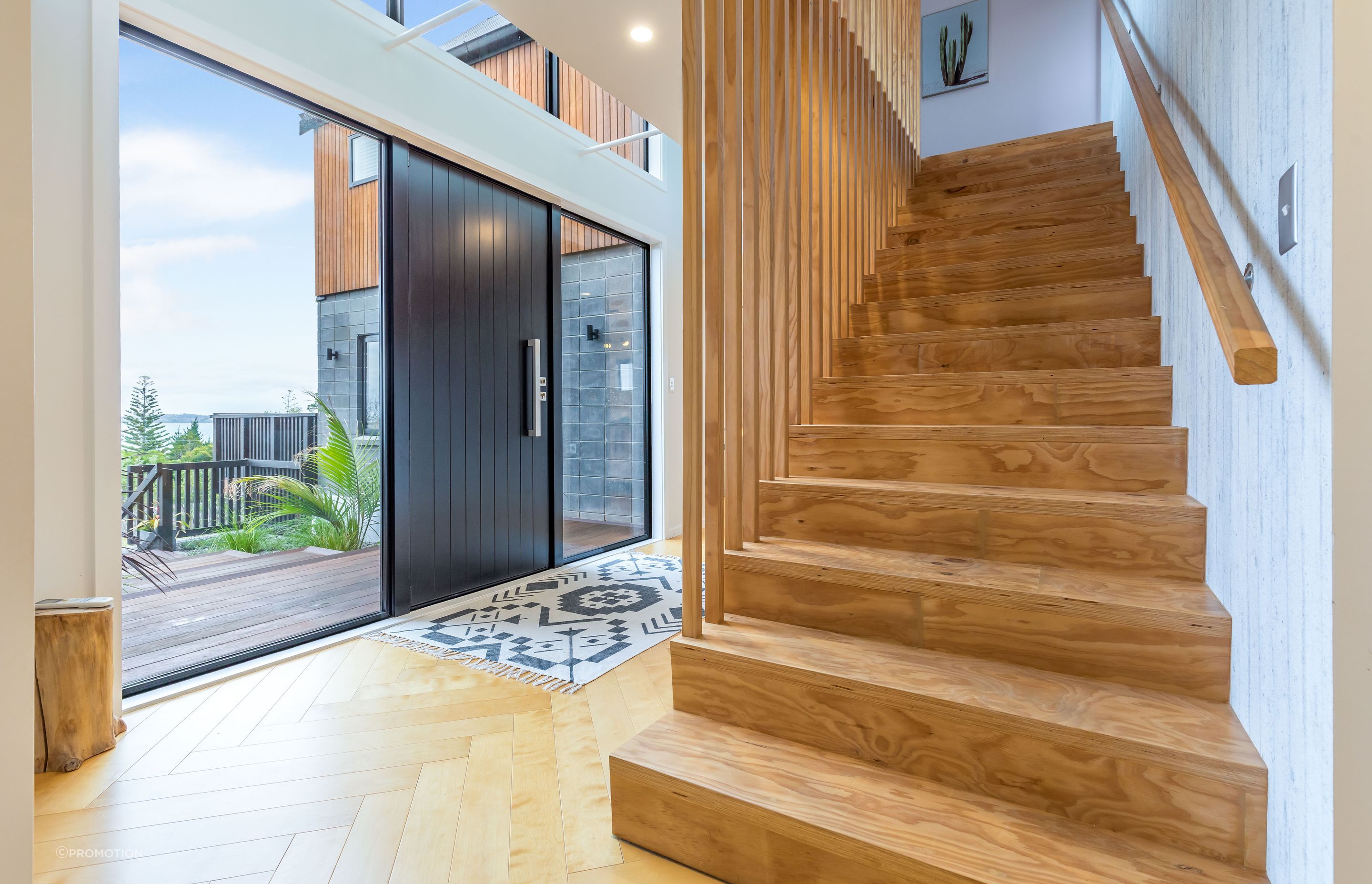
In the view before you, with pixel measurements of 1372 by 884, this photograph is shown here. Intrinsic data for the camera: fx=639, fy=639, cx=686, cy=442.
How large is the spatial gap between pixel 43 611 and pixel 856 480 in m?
2.27

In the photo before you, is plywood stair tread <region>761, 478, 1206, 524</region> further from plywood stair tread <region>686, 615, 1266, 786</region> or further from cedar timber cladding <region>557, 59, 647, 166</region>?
cedar timber cladding <region>557, 59, 647, 166</region>

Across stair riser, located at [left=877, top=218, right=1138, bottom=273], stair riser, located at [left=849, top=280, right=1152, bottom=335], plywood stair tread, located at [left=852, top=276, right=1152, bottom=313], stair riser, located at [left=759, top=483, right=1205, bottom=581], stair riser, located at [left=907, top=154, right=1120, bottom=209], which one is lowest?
stair riser, located at [left=759, top=483, right=1205, bottom=581]

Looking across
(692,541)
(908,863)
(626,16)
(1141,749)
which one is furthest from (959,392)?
(626,16)

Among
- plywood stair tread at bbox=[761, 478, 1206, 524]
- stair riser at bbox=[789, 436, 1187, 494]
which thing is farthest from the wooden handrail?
stair riser at bbox=[789, 436, 1187, 494]

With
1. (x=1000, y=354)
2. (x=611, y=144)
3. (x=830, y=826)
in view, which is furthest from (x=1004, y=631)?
(x=611, y=144)

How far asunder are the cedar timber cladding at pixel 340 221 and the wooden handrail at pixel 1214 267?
285 centimetres

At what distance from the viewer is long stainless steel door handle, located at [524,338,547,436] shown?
362 cm

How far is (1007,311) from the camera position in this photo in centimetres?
232

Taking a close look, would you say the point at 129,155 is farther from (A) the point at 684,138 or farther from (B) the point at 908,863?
(B) the point at 908,863

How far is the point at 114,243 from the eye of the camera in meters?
1.91

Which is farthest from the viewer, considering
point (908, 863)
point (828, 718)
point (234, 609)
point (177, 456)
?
point (234, 609)

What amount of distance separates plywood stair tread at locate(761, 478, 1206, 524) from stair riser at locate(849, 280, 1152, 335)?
808 millimetres

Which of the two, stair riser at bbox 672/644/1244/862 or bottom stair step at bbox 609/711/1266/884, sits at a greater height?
stair riser at bbox 672/644/1244/862

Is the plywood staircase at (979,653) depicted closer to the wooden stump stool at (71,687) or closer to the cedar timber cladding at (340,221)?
the wooden stump stool at (71,687)
